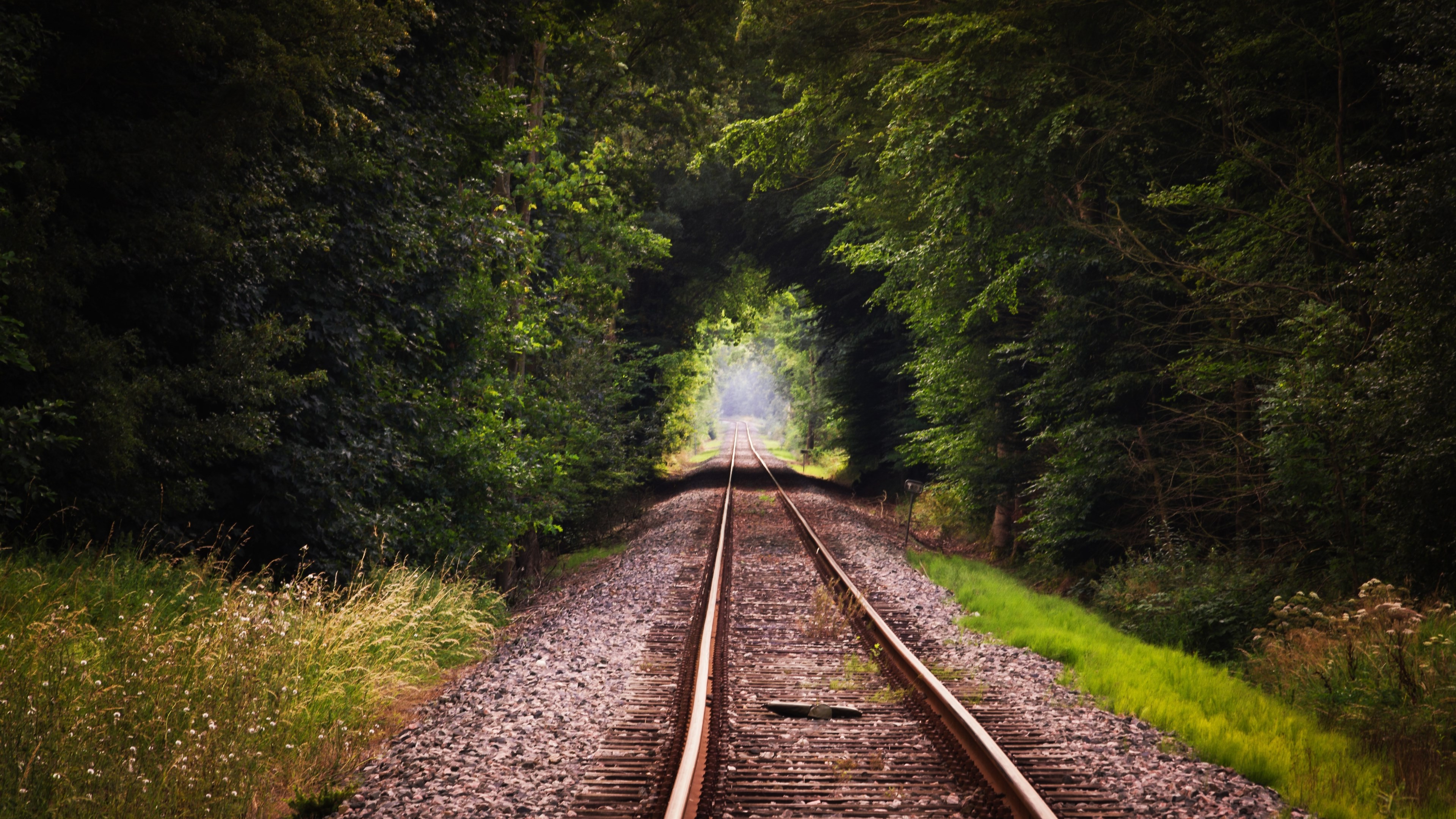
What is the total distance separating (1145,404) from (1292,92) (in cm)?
409

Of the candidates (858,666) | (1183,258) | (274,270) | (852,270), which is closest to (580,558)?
(852,270)

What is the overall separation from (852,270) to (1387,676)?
1280 cm

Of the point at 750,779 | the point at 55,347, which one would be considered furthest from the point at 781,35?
the point at 750,779

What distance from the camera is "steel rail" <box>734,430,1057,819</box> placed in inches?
155

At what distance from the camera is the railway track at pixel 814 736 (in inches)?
162

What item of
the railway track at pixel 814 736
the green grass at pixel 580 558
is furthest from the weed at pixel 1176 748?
the green grass at pixel 580 558

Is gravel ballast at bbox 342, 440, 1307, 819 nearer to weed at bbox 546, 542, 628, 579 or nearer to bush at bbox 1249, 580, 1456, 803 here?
bush at bbox 1249, 580, 1456, 803

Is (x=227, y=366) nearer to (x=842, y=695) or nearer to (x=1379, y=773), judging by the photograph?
(x=842, y=695)

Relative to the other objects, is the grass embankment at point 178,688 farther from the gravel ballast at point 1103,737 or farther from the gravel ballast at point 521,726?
the gravel ballast at point 1103,737

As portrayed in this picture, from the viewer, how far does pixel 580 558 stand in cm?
1647

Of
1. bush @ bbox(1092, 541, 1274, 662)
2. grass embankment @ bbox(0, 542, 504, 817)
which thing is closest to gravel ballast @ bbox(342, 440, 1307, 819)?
grass embankment @ bbox(0, 542, 504, 817)

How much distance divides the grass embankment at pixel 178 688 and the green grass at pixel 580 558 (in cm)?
861

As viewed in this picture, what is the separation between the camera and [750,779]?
174 inches

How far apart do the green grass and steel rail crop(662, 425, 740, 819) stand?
6.28 metres
